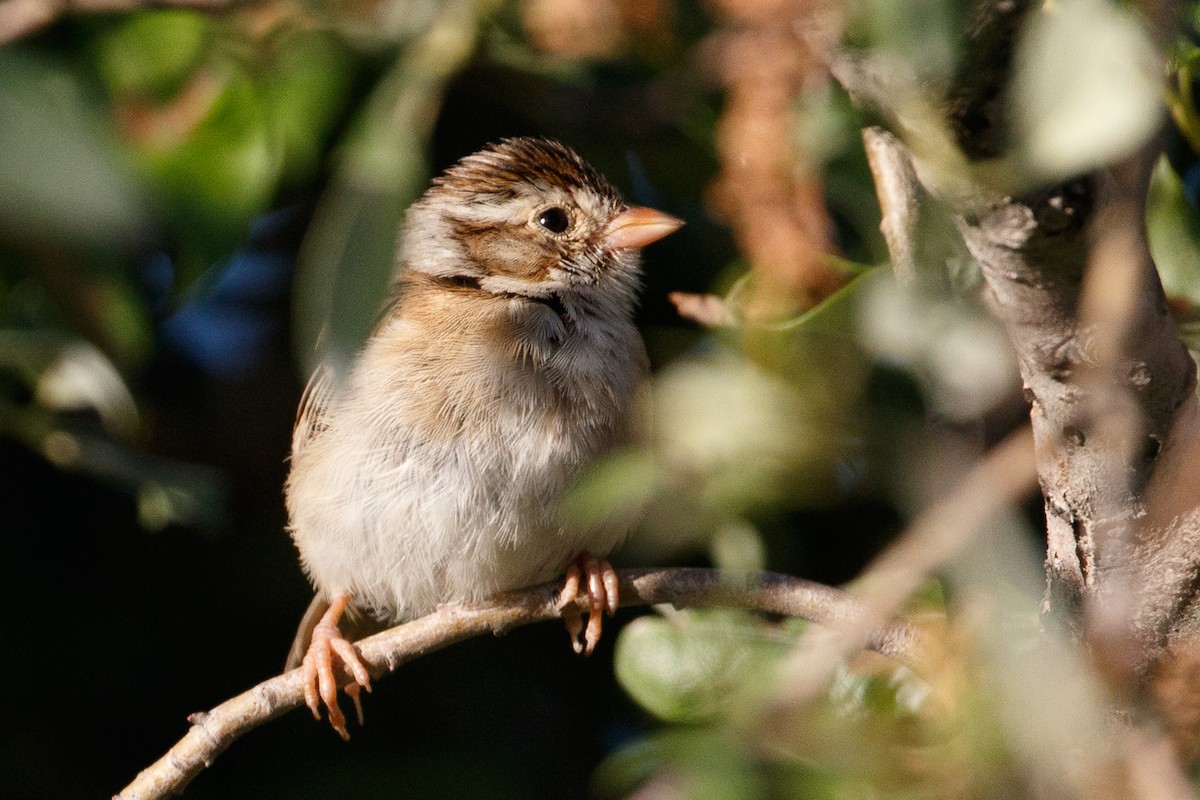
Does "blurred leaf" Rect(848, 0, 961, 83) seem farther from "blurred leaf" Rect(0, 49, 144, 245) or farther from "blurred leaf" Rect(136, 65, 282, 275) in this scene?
"blurred leaf" Rect(136, 65, 282, 275)

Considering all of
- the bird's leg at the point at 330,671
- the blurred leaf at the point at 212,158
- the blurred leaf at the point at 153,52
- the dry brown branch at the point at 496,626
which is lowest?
the bird's leg at the point at 330,671

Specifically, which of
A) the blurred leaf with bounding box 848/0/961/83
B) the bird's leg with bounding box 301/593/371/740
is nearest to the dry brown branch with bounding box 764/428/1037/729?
the blurred leaf with bounding box 848/0/961/83

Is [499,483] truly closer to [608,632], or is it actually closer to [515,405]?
[515,405]

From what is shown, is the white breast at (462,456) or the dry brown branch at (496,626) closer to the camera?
the dry brown branch at (496,626)

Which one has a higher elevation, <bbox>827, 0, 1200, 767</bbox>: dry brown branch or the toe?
<bbox>827, 0, 1200, 767</bbox>: dry brown branch

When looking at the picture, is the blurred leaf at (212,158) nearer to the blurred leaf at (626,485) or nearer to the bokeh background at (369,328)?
the bokeh background at (369,328)

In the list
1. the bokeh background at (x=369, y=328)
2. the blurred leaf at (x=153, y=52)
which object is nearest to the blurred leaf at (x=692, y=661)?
the bokeh background at (x=369, y=328)
